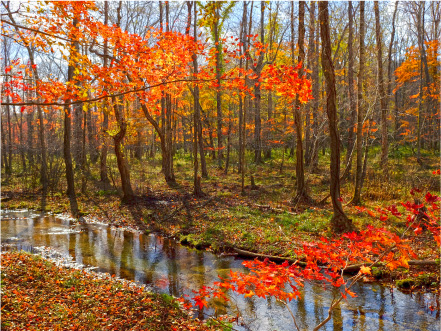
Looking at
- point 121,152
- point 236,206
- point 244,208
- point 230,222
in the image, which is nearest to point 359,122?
point 244,208

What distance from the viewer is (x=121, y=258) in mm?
7910

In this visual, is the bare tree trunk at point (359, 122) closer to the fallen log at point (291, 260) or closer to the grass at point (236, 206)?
the grass at point (236, 206)

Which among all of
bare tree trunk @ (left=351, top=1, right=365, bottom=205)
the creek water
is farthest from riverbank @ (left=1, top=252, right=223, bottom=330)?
bare tree trunk @ (left=351, top=1, right=365, bottom=205)

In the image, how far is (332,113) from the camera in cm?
770

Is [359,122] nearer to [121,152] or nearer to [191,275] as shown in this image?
[191,275]

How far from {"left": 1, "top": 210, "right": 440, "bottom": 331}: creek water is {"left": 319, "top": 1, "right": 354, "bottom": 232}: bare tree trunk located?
7.55ft

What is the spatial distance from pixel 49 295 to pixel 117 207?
761 cm

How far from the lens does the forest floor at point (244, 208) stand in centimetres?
792

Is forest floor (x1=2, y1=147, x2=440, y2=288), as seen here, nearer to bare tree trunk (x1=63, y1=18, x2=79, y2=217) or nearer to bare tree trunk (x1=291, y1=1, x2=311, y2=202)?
bare tree trunk (x1=63, y1=18, x2=79, y2=217)

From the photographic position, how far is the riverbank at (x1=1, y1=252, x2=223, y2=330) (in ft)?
14.8

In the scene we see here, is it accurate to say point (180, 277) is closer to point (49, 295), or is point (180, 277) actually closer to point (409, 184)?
point (49, 295)

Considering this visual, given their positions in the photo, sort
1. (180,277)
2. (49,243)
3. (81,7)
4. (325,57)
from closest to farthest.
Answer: (81,7) → (180,277) → (325,57) → (49,243)

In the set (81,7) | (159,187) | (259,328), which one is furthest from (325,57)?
(159,187)

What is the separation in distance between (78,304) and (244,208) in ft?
23.2
